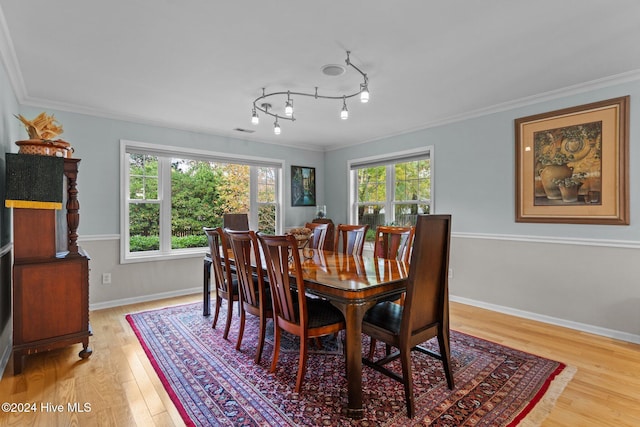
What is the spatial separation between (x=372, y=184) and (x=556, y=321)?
3.01m

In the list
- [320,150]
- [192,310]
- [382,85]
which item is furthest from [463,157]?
[192,310]

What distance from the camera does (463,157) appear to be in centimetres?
413

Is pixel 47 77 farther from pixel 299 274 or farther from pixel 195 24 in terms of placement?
pixel 299 274

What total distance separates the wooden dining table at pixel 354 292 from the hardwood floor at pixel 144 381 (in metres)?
0.99

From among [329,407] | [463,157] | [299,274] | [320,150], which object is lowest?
[329,407]

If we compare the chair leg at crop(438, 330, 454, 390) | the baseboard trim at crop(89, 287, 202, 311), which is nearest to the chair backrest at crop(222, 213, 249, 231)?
the baseboard trim at crop(89, 287, 202, 311)

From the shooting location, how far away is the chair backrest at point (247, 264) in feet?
8.07

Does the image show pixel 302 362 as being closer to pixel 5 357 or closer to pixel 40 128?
pixel 5 357

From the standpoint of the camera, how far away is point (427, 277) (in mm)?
1974

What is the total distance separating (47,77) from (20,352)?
2.28 m

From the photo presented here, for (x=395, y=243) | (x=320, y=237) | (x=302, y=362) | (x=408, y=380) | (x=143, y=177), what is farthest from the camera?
(x=143, y=177)

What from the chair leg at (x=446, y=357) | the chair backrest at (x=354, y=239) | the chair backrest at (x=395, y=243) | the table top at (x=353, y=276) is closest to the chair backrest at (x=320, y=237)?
the chair backrest at (x=354, y=239)

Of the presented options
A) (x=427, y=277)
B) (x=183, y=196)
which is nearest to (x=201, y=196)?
(x=183, y=196)

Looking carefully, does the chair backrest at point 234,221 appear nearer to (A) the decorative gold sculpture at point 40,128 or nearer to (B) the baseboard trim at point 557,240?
(A) the decorative gold sculpture at point 40,128
